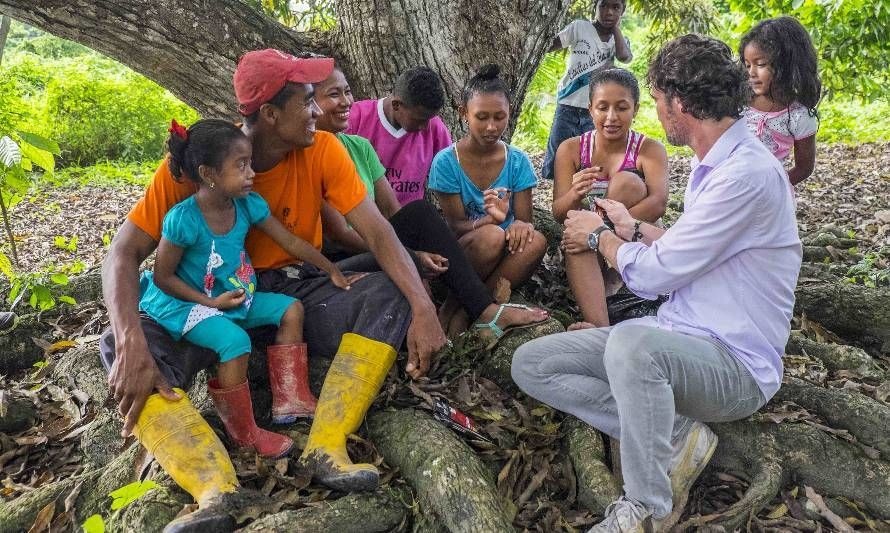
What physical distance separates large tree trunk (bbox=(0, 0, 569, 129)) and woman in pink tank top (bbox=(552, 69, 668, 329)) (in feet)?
3.02

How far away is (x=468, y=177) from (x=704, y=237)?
70.6 inches

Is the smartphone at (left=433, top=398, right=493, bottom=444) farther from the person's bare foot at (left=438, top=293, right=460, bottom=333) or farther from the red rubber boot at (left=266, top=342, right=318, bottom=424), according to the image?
the person's bare foot at (left=438, top=293, right=460, bottom=333)

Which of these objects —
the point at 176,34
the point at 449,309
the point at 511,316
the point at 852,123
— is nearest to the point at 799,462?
the point at 511,316

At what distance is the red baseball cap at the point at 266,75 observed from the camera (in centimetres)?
323

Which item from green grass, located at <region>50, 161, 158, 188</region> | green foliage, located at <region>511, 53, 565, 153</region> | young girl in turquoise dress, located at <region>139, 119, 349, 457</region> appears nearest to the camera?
young girl in turquoise dress, located at <region>139, 119, 349, 457</region>

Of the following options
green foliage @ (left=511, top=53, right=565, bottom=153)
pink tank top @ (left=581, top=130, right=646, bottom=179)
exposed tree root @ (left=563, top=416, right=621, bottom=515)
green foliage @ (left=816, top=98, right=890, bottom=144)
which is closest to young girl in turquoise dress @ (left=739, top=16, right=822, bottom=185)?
pink tank top @ (left=581, top=130, right=646, bottom=179)

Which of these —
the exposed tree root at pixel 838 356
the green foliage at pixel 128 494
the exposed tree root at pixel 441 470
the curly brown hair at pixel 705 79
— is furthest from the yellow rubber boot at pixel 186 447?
the exposed tree root at pixel 838 356

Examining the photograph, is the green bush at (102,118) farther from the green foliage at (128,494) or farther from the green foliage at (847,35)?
Answer: the green foliage at (128,494)

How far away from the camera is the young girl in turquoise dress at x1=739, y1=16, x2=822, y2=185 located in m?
4.15

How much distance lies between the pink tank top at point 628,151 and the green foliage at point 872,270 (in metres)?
2.03

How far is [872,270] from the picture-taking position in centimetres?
507

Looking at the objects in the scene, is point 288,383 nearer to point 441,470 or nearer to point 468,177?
point 441,470

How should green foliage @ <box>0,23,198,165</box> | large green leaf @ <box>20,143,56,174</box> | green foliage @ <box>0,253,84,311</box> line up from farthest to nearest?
green foliage @ <box>0,23,198,165</box>
large green leaf @ <box>20,143,56,174</box>
green foliage @ <box>0,253,84,311</box>

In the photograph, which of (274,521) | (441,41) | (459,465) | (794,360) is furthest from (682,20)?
(274,521)
